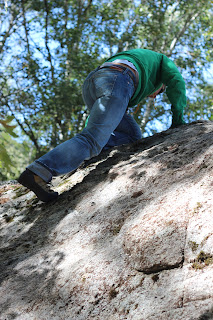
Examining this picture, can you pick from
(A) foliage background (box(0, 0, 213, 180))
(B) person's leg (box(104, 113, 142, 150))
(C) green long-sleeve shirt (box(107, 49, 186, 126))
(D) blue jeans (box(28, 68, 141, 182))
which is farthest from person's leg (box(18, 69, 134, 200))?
(A) foliage background (box(0, 0, 213, 180))

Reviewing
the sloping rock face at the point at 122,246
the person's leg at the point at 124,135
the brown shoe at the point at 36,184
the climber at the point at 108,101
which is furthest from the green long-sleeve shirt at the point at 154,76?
the brown shoe at the point at 36,184

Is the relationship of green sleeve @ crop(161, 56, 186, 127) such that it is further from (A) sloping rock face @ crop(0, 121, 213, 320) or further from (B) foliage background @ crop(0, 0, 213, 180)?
(B) foliage background @ crop(0, 0, 213, 180)

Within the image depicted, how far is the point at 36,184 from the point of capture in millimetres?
2727

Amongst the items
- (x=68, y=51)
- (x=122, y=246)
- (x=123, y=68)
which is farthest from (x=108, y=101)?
(x=68, y=51)

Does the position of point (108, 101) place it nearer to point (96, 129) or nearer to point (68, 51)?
point (96, 129)

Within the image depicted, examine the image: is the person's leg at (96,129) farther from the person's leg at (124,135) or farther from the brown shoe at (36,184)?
the person's leg at (124,135)

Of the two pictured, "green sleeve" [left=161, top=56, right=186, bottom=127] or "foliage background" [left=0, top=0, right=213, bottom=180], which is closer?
"green sleeve" [left=161, top=56, right=186, bottom=127]

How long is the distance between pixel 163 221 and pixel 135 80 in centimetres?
178

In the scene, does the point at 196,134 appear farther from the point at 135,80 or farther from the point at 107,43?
the point at 107,43

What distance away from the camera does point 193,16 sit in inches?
560

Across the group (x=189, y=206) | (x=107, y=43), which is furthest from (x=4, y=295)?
(x=107, y=43)

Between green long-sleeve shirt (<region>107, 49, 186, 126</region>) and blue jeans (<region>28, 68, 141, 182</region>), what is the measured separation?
25cm

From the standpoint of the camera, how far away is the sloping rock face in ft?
5.10

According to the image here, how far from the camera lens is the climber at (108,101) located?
9.01ft
